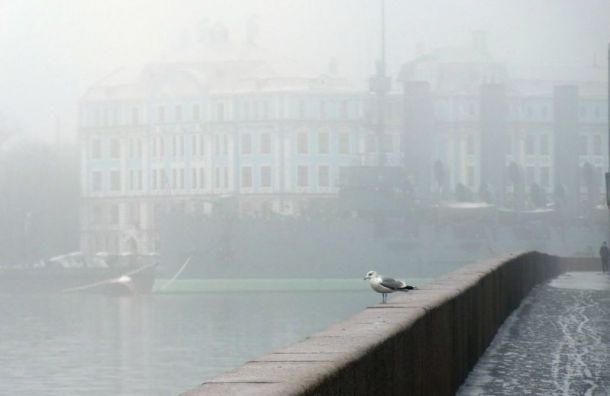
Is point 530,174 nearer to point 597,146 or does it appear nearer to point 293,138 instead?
point 597,146

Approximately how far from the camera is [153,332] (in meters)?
88.3

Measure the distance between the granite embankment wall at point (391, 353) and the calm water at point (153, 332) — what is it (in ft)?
127

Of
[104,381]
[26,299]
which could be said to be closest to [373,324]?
[104,381]

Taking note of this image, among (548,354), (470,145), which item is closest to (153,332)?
(548,354)

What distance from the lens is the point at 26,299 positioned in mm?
125750

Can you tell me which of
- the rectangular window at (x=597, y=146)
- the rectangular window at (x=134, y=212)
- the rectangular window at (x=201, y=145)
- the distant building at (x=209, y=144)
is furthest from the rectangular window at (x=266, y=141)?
the rectangular window at (x=597, y=146)

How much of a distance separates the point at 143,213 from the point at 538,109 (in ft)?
125

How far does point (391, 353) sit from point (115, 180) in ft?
512

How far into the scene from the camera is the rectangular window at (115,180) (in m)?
163

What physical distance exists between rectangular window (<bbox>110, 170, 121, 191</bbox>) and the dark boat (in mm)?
13702

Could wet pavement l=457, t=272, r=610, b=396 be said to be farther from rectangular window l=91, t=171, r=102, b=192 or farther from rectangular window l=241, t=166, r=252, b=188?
rectangular window l=91, t=171, r=102, b=192

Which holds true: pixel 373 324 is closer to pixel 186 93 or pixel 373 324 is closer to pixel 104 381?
pixel 104 381

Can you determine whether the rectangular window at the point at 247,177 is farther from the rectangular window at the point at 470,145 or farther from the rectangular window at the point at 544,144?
the rectangular window at the point at 544,144

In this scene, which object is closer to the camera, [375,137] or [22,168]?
[22,168]
